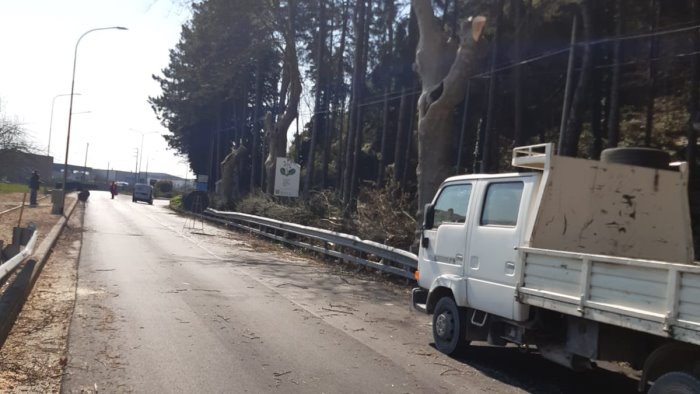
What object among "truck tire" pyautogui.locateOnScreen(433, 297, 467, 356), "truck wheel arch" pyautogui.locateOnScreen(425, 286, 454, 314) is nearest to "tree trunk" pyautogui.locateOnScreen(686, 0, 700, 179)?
"truck wheel arch" pyautogui.locateOnScreen(425, 286, 454, 314)

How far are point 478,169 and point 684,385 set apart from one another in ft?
63.1

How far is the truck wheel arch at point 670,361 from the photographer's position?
4.71 metres

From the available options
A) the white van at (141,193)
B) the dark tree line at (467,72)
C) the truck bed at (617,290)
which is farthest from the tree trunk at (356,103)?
the white van at (141,193)

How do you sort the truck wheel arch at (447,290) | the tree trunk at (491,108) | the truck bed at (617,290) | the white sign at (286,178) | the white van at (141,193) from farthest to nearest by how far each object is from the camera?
the white van at (141,193)
the white sign at (286,178)
the tree trunk at (491,108)
the truck wheel arch at (447,290)
the truck bed at (617,290)

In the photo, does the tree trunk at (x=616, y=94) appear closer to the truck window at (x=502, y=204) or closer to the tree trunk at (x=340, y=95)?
the truck window at (x=502, y=204)

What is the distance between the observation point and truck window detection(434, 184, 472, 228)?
7.91 m

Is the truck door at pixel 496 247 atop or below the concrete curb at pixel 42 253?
atop

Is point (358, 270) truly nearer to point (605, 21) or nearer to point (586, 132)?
point (605, 21)

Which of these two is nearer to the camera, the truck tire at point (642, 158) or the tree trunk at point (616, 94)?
the truck tire at point (642, 158)

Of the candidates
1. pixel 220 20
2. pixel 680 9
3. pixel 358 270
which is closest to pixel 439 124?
pixel 358 270

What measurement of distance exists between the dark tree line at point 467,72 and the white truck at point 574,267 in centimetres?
935

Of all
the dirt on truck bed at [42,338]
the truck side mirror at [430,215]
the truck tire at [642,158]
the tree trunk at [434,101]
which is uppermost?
the tree trunk at [434,101]

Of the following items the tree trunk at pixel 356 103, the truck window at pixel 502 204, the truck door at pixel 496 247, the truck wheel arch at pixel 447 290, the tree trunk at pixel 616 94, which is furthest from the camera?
the tree trunk at pixel 356 103

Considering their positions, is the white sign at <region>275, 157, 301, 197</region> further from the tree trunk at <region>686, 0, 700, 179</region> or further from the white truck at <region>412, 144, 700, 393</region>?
the white truck at <region>412, 144, 700, 393</region>
